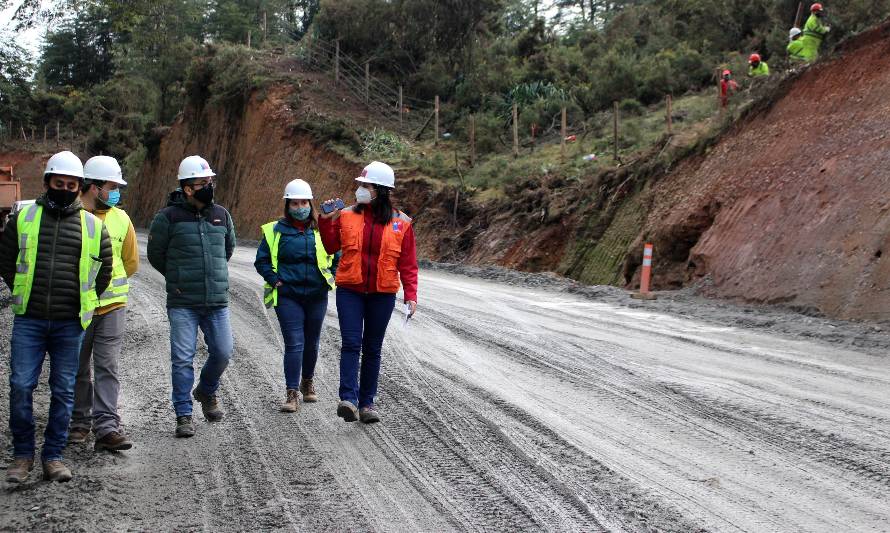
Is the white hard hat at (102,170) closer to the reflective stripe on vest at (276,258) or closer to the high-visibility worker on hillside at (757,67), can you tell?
the reflective stripe on vest at (276,258)

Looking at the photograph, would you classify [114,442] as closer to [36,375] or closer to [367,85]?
[36,375]

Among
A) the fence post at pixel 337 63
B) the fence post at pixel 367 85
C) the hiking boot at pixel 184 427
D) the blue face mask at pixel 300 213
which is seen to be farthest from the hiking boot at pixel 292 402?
the fence post at pixel 337 63

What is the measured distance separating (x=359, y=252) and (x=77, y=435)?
101 inches

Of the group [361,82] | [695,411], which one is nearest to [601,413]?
[695,411]

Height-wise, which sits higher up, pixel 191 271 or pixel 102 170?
pixel 102 170

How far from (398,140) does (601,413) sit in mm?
30163

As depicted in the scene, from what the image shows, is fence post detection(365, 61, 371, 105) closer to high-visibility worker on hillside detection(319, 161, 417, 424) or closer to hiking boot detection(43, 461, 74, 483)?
high-visibility worker on hillside detection(319, 161, 417, 424)

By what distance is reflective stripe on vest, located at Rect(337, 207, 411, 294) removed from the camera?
714 centimetres

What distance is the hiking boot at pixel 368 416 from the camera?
23.5 feet

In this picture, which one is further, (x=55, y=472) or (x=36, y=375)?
(x=36, y=375)

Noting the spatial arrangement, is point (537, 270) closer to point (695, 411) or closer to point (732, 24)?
point (695, 411)

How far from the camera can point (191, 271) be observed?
281 inches

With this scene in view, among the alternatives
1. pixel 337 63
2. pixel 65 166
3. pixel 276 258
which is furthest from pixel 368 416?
pixel 337 63

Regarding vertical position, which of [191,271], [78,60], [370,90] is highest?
[78,60]
